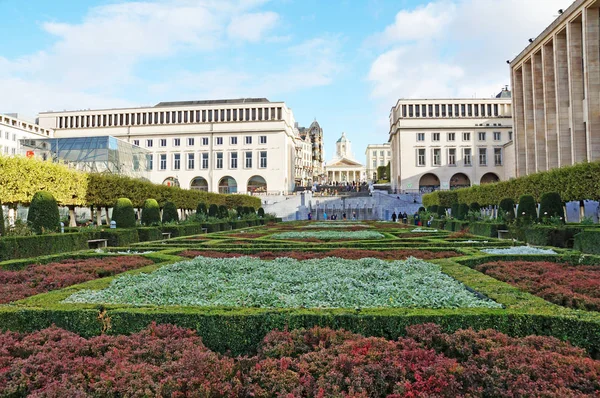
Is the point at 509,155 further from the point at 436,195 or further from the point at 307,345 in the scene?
the point at 307,345

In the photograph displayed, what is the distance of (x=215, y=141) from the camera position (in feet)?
230

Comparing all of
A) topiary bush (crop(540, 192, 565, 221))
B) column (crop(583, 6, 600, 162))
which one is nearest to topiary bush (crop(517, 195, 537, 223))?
topiary bush (crop(540, 192, 565, 221))

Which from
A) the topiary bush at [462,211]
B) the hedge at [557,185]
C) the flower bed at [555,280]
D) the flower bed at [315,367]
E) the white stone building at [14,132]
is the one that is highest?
the white stone building at [14,132]

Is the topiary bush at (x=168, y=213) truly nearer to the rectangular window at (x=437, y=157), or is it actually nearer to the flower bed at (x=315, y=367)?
the flower bed at (x=315, y=367)

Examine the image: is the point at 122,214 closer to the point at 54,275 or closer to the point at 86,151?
the point at 54,275

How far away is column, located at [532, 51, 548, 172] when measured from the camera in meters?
39.1

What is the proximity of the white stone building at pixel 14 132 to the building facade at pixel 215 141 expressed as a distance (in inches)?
114

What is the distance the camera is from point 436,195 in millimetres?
44906

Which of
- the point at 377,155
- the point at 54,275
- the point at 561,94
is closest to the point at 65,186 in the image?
the point at 54,275

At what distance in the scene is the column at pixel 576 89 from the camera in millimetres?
32156

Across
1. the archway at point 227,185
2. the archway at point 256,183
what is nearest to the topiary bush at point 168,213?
the archway at point 256,183

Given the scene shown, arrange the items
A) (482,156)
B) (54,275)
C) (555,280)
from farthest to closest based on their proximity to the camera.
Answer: (482,156) → (54,275) → (555,280)

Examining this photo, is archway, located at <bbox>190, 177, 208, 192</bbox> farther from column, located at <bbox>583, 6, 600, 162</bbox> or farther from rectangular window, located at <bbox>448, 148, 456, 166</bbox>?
column, located at <bbox>583, 6, 600, 162</bbox>

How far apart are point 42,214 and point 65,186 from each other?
6846 mm
